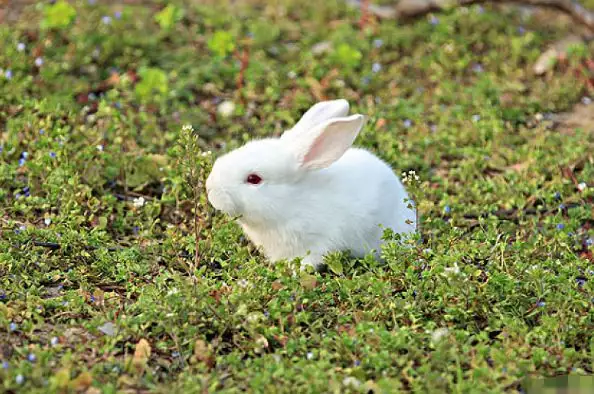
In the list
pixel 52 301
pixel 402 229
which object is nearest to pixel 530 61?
pixel 402 229

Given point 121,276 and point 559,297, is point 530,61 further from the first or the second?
point 121,276

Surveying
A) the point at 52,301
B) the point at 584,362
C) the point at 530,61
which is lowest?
the point at 530,61

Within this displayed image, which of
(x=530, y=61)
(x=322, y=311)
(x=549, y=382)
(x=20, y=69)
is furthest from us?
(x=530, y=61)

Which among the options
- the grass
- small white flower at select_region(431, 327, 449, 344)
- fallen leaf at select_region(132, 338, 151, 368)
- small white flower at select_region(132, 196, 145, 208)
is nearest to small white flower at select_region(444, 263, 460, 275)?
the grass

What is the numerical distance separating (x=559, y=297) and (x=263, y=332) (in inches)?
56.2

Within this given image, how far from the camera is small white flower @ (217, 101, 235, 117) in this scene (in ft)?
23.4

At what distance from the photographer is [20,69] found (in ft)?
23.4

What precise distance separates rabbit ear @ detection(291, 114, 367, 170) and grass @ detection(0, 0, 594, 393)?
0.47m

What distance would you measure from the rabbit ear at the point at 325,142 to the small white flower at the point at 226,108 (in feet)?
7.23

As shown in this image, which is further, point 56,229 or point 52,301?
point 56,229

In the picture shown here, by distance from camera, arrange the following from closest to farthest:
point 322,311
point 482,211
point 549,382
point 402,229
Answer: point 549,382 < point 322,311 < point 402,229 < point 482,211

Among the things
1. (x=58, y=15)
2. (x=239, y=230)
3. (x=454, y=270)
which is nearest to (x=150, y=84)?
(x=58, y=15)

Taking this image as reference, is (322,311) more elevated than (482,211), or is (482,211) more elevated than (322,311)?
(322,311)

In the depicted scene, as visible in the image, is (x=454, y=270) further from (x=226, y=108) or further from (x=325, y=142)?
(x=226, y=108)
